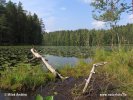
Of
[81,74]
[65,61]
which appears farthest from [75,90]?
[65,61]

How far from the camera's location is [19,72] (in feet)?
29.6

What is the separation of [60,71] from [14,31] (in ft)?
217

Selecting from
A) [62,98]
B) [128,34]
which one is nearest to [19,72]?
[62,98]

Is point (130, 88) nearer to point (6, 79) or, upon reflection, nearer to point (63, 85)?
point (63, 85)

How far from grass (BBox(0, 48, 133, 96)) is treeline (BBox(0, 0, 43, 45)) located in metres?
59.8

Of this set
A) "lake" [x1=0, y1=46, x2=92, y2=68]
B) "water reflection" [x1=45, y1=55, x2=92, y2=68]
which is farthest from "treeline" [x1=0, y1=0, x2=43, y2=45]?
"water reflection" [x1=45, y1=55, x2=92, y2=68]

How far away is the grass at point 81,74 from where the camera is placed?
7660mm

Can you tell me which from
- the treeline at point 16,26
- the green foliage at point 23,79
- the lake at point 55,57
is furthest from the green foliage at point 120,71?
the treeline at point 16,26

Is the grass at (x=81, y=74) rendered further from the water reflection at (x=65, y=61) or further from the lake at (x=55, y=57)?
the lake at (x=55, y=57)

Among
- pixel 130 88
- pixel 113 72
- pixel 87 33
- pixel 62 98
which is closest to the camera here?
pixel 130 88

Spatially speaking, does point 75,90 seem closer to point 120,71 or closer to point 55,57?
point 120,71

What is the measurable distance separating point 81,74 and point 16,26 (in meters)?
69.3

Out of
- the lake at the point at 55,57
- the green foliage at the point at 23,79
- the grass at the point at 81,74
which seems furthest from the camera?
the lake at the point at 55,57

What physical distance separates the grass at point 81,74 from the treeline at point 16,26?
196ft
